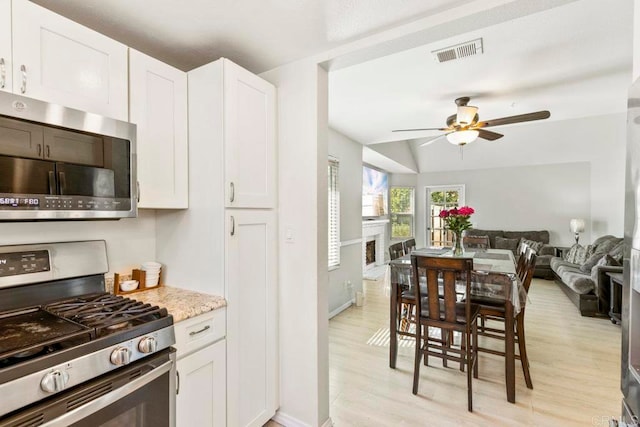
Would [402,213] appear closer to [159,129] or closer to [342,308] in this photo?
[342,308]

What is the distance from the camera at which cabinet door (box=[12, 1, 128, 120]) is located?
3.98ft

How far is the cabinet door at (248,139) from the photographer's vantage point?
1.68 metres

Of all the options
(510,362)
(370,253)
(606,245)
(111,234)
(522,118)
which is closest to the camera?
(111,234)

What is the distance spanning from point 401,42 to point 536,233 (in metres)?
7.08

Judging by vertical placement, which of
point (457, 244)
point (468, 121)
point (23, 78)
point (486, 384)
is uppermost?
point (468, 121)

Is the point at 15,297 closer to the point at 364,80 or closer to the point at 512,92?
the point at 364,80

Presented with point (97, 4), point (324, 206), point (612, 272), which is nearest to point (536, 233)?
point (612, 272)

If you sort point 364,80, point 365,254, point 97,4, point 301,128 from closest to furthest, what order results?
point 97,4, point 301,128, point 364,80, point 365,254

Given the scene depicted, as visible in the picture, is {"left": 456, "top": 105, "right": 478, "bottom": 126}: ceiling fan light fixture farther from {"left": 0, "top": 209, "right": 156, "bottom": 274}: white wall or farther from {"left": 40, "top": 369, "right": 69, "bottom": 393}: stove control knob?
{"left": 40, "top": 369, "right": 69, "bottom": 393}: stove control knob

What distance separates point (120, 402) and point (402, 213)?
814 cm

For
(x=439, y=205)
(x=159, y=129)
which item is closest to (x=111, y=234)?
(x=159, y=129)

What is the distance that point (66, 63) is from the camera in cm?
134

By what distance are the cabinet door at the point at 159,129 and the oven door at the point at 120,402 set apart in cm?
81

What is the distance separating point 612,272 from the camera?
12.8ft
